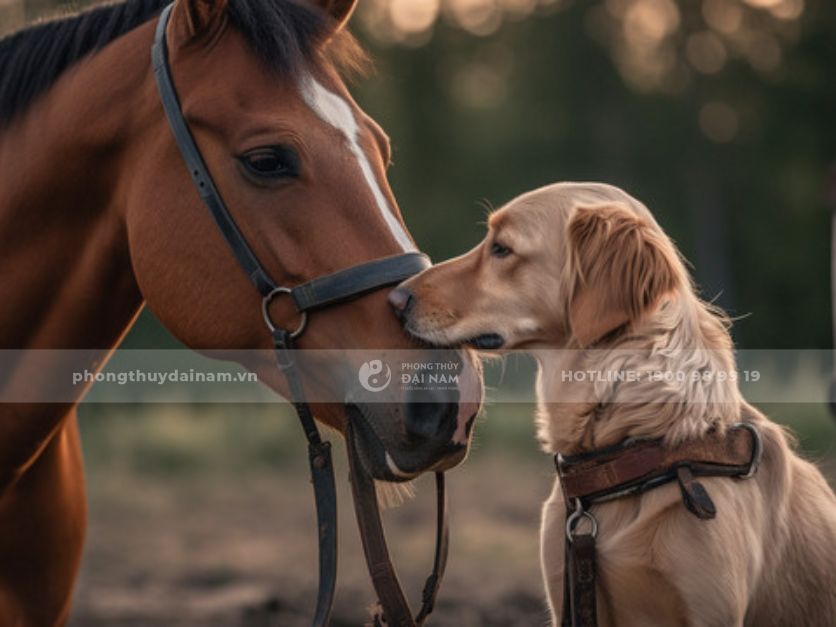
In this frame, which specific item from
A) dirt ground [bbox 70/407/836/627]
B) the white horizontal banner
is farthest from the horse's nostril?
dirt ground [bbox 70/407/836/627]

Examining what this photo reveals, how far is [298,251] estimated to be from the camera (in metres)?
3.23

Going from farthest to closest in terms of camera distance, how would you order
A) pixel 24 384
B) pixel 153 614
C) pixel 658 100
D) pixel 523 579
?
pixel 658 100 → pixel 523 579 → pixel 153 614 → pixel 24 384

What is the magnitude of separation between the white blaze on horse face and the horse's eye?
16 cm

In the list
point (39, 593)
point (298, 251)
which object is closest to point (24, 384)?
point (39, 593)

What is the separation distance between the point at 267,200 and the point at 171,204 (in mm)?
292

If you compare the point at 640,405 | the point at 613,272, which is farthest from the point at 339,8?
the point at 640,405

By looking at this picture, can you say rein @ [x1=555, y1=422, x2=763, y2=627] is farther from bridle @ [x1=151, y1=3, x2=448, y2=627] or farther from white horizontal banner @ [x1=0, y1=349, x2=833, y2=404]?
bridle @ [x1=151, y1=3, x2=448, y2=627]

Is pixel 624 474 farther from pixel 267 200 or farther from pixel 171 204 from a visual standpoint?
pixel 171 204

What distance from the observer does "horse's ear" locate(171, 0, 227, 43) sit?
3.29 metres

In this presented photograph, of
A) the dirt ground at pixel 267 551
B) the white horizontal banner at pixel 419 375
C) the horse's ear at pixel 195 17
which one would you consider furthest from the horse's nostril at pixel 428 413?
the dirt ground at pixel 267 551

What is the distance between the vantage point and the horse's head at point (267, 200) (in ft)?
10.4

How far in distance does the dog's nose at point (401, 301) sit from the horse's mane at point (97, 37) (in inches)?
28.2

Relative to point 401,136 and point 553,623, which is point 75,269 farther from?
point 401,136

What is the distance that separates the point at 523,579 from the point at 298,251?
189 inches
